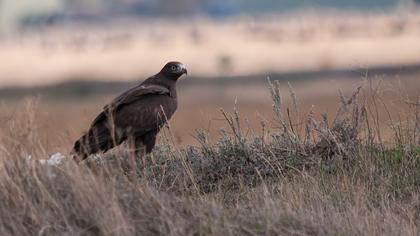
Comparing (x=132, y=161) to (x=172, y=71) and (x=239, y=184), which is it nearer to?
(x=239, y=184)

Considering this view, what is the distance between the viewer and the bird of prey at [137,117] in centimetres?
1003

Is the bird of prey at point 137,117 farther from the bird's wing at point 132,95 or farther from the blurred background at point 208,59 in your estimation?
the blurred background at point 208,59

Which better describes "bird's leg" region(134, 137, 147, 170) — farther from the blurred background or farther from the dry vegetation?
the blurred background

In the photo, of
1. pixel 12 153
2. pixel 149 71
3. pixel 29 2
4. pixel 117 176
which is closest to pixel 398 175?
pixel 117 176

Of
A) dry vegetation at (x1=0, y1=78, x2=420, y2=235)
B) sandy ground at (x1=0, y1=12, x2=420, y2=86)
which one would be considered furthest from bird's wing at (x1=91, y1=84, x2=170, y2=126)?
sandy ground at (x1=0, y1=12, x2=420, y2=86)

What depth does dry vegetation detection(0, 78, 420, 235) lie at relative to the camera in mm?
7637

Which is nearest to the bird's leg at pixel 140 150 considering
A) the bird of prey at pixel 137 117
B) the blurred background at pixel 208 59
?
the bird of prey at pixel 137 117

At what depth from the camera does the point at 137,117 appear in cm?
1048

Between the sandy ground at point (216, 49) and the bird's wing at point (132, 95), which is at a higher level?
the bird's wing at point (132, 95)

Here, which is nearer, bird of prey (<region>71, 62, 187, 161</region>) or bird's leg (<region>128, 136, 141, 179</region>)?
bird's leg (<region>128, 136, 141, 179</region>)

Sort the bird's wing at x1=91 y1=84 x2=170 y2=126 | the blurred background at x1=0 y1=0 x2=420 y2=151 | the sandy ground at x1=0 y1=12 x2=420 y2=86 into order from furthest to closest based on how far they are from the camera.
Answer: the sandy ground at x1=0 y1=12 x2=420 y2=86
the blurred background at x1=0 y1=0 x2=420 y2=151
the bird's wing at x1=91 y1=84 x2=170 y2=126

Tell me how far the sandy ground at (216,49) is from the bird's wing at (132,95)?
1238 inches

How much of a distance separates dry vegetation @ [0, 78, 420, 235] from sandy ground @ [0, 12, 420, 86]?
31.8m

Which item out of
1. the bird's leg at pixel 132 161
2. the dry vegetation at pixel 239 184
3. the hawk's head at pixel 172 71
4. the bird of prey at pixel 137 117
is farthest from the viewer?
the hawk's head at pixel 172 71
